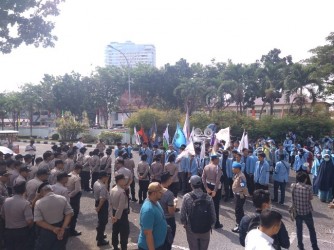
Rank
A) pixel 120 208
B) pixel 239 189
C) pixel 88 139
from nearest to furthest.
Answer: pixel 120 208 < pixel 239 189 < pixel 88 139

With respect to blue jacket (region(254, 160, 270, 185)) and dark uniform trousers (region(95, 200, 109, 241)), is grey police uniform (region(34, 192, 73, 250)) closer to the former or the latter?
dark uniform trousers (region(95, 200, 109, 241))

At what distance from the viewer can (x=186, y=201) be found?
6098mm

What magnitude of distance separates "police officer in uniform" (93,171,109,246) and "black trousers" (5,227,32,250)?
1650mm

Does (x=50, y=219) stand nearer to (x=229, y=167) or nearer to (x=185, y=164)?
(x=185, y=164)

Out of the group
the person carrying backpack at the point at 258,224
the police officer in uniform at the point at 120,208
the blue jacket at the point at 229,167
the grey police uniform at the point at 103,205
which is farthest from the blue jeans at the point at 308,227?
the blue jacket at the point at 229,167

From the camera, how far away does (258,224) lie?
4.67 metres

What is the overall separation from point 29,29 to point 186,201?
11.5m

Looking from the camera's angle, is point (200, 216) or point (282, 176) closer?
point (200, 216)

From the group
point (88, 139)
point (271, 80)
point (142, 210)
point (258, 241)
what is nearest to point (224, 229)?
point (142, 210)

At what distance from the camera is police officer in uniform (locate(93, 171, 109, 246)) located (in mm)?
7734

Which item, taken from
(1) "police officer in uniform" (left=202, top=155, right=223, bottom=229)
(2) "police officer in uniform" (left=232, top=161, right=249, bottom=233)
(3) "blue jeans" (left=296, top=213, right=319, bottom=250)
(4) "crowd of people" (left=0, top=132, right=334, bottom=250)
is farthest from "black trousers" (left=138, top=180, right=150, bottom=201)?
(3) "blue jeans" (left=296, top=213, right=319, bottom=250)

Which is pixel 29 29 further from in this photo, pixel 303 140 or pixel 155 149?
pixel 303 140

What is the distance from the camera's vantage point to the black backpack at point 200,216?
591 cm

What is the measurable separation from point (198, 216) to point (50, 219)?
7.58 feet
